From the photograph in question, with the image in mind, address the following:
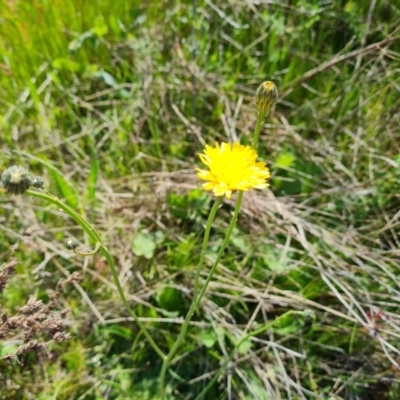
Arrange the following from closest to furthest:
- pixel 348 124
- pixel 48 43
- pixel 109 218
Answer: pixel 109 218, pixel 348 124, pixel 48 43

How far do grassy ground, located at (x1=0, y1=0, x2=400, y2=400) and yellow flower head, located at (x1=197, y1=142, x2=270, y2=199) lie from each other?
1.76ft

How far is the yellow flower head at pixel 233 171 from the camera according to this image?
0.83 m

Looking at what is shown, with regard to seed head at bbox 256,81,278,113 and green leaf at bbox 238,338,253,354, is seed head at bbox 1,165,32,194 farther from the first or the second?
green leaf at bbox 238,338,253,354

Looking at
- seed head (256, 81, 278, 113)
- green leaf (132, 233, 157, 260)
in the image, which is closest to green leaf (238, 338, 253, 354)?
green leaf (132, 233, 157, 260)

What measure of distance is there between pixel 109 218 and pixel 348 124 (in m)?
0.90

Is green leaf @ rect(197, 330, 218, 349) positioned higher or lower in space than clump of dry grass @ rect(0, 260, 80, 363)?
lower

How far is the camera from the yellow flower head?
83cm

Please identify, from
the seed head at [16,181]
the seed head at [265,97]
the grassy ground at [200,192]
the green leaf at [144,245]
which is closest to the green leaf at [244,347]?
the grassy ground at [200,192]

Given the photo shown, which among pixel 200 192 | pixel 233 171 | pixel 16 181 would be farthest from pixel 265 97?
pixel 200 192

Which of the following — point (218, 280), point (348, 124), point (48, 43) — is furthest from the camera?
point (48, 43)

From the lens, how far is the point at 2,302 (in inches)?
50.6

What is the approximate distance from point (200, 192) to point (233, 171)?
635 millimetres

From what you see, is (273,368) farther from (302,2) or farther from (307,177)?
(302,2)

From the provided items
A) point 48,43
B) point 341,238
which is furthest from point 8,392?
point 48,43
